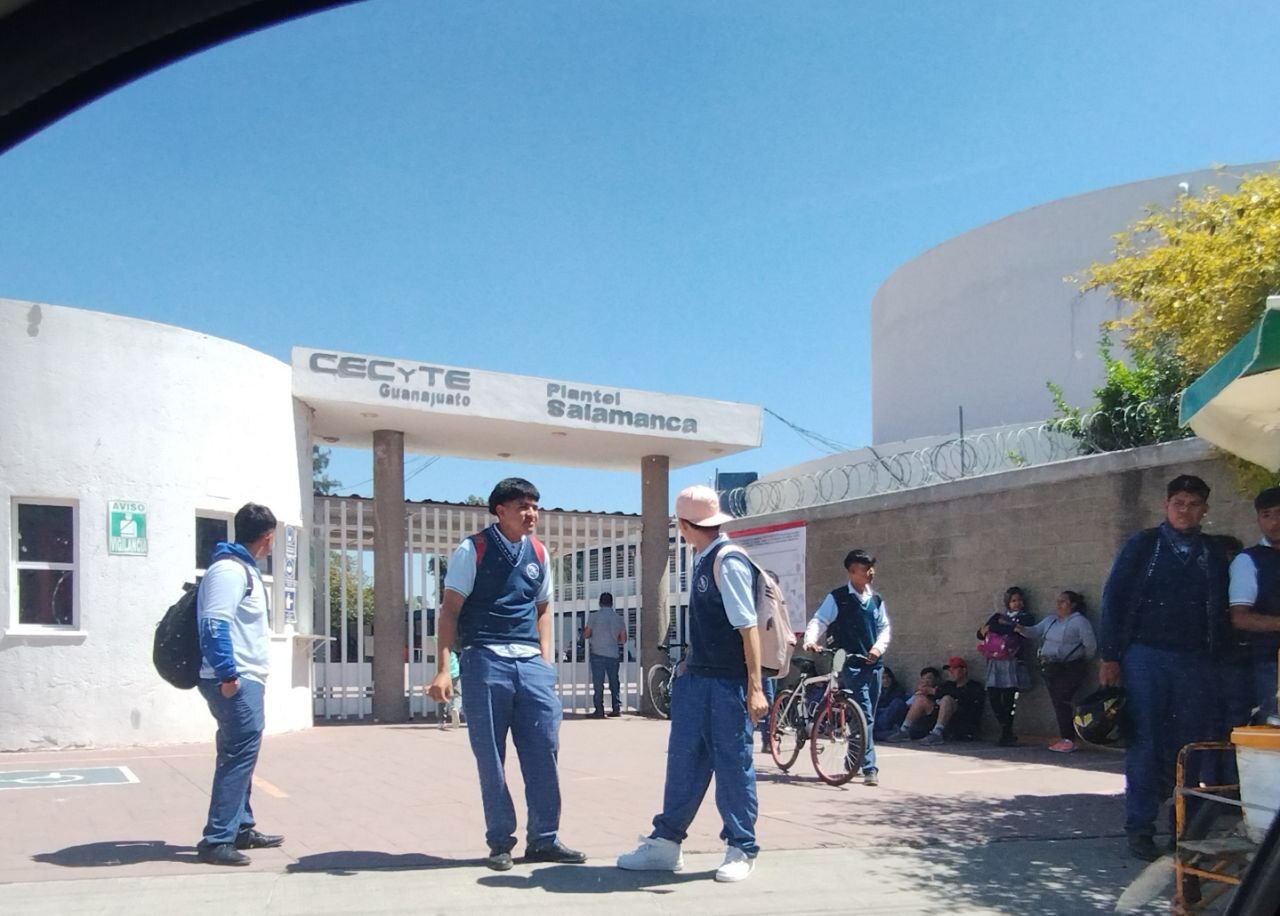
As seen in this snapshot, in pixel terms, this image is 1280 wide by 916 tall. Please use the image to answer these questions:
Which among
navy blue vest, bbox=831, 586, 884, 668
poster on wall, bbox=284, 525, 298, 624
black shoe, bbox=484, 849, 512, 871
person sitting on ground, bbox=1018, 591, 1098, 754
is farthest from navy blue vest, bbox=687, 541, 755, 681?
poster on wall, bbox=284, 525, 298, 624

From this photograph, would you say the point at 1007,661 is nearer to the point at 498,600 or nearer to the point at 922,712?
the point at 922,712

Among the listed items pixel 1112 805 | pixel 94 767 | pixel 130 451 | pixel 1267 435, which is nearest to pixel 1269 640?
pixel 1267 435

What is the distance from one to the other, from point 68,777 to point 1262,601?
27.3 ft

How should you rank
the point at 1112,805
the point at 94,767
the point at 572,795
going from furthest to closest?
the point at 94,767
the point at 572,795
the point at 1112,805

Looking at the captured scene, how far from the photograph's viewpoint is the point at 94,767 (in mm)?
10164

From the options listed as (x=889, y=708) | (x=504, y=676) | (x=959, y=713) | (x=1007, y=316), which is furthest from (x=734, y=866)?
(x=1007, y=316)

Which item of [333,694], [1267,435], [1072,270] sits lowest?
[333,694]

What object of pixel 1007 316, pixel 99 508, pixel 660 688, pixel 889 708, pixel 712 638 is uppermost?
pixel 1007 316

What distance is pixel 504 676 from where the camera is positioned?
5.95 meters

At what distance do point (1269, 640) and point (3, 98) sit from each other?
19.1ft

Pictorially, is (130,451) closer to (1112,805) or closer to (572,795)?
(572,795)

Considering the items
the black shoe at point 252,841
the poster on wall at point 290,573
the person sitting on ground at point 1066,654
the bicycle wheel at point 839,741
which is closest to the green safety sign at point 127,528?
the poster on wall at point 290,573

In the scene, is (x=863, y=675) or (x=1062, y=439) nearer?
(x=863, y=675)

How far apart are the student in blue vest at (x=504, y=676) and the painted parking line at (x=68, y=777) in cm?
446
